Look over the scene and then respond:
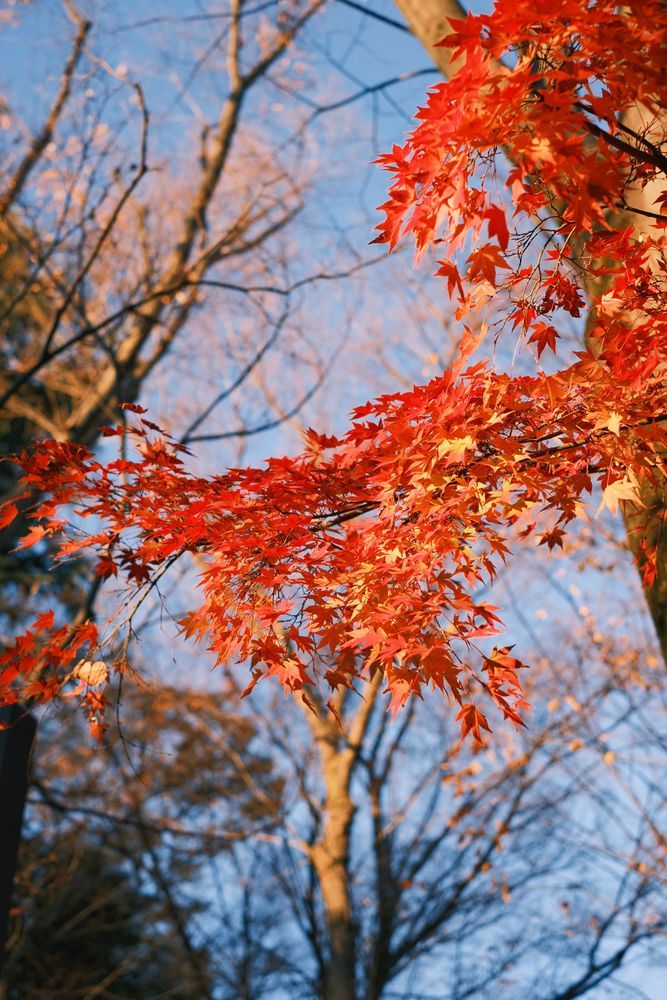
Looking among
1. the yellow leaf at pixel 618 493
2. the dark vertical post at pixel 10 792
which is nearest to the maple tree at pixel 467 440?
the yellow leaf at pixel 618 493

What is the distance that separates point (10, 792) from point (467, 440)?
3.27 metres

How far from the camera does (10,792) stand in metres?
4.29

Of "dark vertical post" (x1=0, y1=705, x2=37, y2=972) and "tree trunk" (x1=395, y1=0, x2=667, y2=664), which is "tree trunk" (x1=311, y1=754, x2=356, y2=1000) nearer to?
"dark vertical post" (x1=0, y1=705, x2=37, y2=972)

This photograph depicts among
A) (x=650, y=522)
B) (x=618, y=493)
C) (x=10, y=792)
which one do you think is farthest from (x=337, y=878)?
(x=618, y=493)

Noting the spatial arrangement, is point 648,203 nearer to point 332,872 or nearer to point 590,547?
point 590,547

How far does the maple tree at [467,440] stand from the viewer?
192 centimetres

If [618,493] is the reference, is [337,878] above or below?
above

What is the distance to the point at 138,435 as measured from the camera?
3.09 metres

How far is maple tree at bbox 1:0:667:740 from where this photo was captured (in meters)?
→ 1.92

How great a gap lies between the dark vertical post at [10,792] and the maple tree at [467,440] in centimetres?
151

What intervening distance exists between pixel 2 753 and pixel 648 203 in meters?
3.89

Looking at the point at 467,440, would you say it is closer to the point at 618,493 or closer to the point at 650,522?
the point at 618,493

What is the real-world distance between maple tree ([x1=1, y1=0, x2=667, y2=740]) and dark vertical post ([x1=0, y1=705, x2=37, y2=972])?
59.6 inches

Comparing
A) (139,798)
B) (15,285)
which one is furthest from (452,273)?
(15,285)
